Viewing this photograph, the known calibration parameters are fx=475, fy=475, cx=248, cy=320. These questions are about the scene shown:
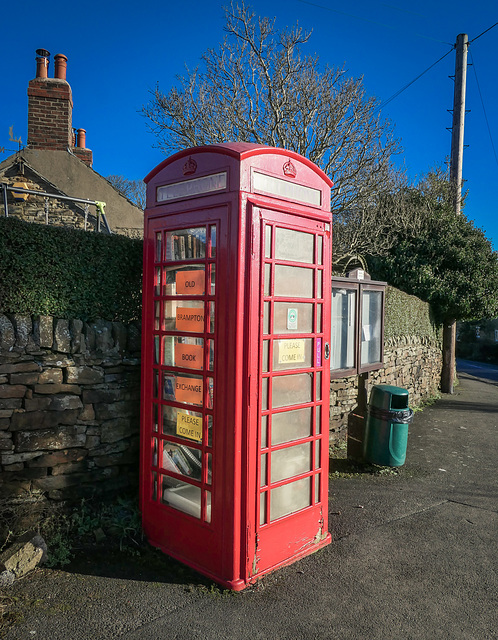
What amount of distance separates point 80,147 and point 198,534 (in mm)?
13795

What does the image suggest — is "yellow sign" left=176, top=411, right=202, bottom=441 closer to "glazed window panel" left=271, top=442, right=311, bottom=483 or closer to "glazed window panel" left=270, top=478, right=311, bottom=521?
"glazed window panel" left=271, top=442, right=311, bottom=483

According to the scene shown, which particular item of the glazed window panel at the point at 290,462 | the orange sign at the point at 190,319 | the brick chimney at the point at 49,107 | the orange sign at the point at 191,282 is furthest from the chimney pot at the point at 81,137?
the glazed window panel at the point at 290,462

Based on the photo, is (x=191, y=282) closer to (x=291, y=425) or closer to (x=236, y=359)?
(x=236, y=359)

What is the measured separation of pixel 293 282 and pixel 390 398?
296 cm

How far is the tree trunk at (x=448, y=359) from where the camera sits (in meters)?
13.2

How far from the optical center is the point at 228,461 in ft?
11.5

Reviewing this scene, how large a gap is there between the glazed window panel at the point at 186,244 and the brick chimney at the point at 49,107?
900cm

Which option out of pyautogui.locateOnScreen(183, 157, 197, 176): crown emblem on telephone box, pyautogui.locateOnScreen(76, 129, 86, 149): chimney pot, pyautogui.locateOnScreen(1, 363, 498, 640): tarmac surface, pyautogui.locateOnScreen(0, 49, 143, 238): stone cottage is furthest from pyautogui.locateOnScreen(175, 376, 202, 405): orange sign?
pyautogui.locateOnScreen(76, 129, 86, 149): chimney pot

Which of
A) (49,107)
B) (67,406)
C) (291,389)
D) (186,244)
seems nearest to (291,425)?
(291,389)

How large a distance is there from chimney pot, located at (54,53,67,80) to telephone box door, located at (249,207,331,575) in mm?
9662

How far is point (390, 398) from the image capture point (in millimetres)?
6125

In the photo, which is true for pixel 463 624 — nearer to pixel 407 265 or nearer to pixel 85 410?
pixel 85 410

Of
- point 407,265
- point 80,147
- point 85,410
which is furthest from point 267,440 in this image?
point 80,147

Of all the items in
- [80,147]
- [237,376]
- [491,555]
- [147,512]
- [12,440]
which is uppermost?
[80,147]
